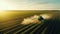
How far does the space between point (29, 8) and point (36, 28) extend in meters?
0.34

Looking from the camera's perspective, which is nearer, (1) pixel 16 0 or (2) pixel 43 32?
(2) pixel 43 32

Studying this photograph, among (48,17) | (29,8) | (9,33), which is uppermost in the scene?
(29,8)

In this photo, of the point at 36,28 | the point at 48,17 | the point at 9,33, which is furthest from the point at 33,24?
the point at 9,33

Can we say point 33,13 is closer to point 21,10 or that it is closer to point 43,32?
point 21,10

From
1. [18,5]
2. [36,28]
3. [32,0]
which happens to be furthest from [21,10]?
[36,28]

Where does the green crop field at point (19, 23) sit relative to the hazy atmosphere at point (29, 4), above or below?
below

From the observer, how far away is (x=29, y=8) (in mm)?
2262

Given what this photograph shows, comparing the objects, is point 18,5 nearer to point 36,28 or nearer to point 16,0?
point 16,0

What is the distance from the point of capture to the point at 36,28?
2.19 m

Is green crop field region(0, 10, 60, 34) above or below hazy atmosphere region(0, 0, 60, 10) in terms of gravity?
below

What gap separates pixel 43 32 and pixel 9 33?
53 centimetres

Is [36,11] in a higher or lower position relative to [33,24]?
higher

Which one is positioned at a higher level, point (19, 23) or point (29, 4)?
point (29, 4)

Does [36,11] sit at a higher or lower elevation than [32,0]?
lower
